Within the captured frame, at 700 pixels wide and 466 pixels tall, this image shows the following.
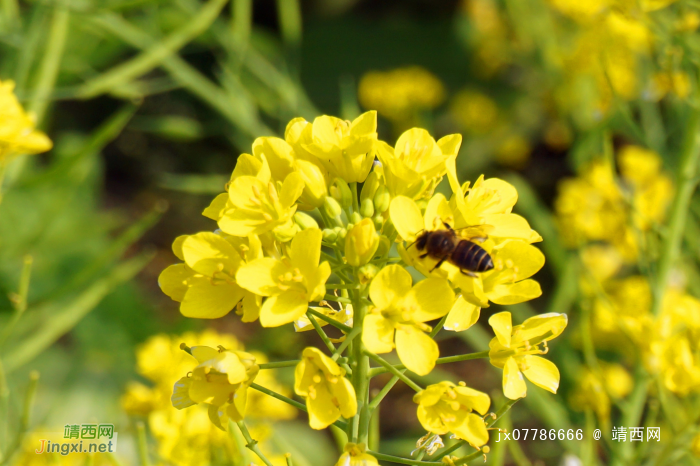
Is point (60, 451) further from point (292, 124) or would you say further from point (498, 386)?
point (498, 386)

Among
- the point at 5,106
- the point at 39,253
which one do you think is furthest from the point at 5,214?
the point at 5,106

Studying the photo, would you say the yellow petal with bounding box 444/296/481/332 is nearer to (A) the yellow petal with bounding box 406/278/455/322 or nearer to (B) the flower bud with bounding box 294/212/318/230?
(A) the yellow petal with bounding box 406/278/455/322

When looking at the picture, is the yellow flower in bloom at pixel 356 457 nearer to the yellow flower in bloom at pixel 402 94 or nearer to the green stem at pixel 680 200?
the green stem at pixel 680 200

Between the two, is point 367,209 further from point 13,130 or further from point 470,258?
point 13,130

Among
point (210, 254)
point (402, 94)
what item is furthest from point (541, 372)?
point (402, 94)

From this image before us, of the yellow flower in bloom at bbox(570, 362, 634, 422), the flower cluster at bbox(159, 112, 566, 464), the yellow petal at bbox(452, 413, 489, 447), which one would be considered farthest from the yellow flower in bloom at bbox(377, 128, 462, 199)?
the yellow flower in bloom at bbox(570, 362, 634, 422)

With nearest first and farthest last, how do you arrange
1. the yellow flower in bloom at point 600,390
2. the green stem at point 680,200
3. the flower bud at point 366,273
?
the flower bud at point 366,273, the yellow flower in bloom at point 600,390, the green stem at point 680,200

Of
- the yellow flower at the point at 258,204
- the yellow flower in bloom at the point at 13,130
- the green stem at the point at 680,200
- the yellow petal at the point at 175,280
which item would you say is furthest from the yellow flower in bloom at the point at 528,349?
the yellow flower in bloom at the point at 13,130
